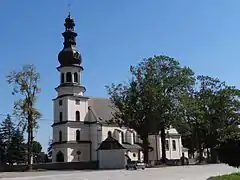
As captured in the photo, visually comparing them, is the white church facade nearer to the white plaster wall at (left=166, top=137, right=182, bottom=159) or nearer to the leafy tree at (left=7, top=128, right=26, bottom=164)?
the leafy tree at (left=7, top=128, right=26, bottom=164)

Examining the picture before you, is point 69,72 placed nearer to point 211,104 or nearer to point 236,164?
point 211,104

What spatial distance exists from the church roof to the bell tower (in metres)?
2.66

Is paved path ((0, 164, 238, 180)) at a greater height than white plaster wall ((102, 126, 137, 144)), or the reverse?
white plaster wall ((102, 126, 137, 144))

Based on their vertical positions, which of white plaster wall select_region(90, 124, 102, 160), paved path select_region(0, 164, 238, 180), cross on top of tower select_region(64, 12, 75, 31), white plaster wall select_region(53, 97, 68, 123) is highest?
cross on top of tower select_region(64, 12, 75, 31)

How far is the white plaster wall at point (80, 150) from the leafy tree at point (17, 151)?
13.8 m

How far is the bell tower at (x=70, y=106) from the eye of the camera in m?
70.6

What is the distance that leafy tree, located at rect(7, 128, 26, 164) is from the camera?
3098 inches

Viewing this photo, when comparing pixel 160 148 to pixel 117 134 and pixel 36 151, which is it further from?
pixel 36 151

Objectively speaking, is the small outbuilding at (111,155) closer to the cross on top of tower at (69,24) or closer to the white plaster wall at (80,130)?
the white plaster wall at (80,130)

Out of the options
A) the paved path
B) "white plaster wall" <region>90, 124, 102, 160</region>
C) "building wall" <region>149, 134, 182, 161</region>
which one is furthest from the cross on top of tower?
the paved path

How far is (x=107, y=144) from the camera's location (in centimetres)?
6053

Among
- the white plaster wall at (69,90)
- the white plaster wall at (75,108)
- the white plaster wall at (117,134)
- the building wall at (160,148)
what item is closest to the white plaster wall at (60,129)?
the white plaster wall at (75,108)

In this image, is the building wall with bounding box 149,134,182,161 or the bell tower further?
the building wall with bounding box 149,134,182,161

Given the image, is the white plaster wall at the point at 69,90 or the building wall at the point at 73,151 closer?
the building wall at the point at 73,151
